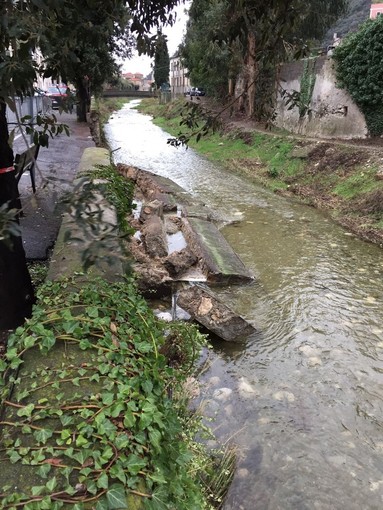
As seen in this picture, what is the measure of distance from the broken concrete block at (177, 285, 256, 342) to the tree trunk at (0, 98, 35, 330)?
2466mm

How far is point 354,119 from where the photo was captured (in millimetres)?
15328

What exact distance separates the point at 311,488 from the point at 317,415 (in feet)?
2.98

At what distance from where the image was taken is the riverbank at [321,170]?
10.6 metres

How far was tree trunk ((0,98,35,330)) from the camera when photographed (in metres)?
3.35

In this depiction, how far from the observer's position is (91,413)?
2234 mm

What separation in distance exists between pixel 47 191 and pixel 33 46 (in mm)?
677

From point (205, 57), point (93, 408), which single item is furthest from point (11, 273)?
point (205, 57)

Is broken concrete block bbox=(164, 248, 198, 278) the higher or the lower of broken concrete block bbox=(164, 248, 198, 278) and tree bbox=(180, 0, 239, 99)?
the lower

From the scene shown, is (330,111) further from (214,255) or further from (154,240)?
(154,240)

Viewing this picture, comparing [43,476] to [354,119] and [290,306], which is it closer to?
[290,306]

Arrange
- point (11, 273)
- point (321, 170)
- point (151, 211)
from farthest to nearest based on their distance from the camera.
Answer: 1. point (321, 170)
2. point (151, 211)
3. point (11, 273)

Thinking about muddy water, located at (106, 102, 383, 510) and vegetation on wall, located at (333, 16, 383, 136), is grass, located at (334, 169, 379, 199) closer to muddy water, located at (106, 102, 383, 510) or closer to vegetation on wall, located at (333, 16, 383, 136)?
muddy water, located at (106, 102, 383, 510)

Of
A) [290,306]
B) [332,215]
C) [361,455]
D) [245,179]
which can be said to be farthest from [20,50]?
[245,179]

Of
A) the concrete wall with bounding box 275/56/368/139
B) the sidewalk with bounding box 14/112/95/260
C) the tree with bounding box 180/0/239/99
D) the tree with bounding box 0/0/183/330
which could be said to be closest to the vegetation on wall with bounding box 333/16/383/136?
the concrete wall with bounding box 275/56/368/139
